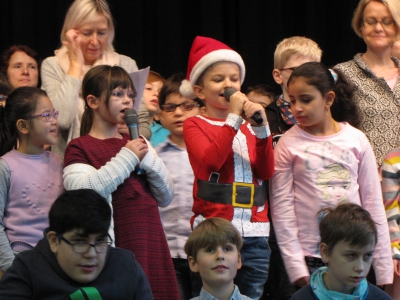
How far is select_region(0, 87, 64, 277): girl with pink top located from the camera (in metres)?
3.24

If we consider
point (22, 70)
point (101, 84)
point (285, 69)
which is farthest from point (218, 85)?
point (22, 70)

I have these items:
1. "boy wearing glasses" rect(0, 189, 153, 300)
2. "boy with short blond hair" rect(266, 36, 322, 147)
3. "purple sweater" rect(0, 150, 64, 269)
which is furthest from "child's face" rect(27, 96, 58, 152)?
"boy with short blond hair" rect(266, 36, 322, 147)

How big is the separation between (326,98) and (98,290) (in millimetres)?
1327

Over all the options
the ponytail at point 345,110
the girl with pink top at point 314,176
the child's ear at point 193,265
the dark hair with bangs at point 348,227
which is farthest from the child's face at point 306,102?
the child's ear at point 193,265

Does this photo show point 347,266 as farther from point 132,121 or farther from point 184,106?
point 184,106

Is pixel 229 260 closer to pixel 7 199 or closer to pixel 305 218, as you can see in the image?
pixel 305 218

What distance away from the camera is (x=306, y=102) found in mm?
3484

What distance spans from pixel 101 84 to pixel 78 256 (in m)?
0.91

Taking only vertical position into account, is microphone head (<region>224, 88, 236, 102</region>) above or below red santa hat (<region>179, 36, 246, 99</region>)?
below

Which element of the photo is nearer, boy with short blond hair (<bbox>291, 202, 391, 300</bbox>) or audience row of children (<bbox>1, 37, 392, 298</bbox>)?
boy with short blond hair (<bbox>291, 202, 391, 300</bbox>)

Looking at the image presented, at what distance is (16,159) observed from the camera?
3.31 meters

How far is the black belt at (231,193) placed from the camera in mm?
3336

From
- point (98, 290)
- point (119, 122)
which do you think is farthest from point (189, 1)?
point (98, 290)

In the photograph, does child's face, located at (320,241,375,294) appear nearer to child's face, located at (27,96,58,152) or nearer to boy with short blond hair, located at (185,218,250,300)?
boy with short blond hair, located at (185,218,250,300)
